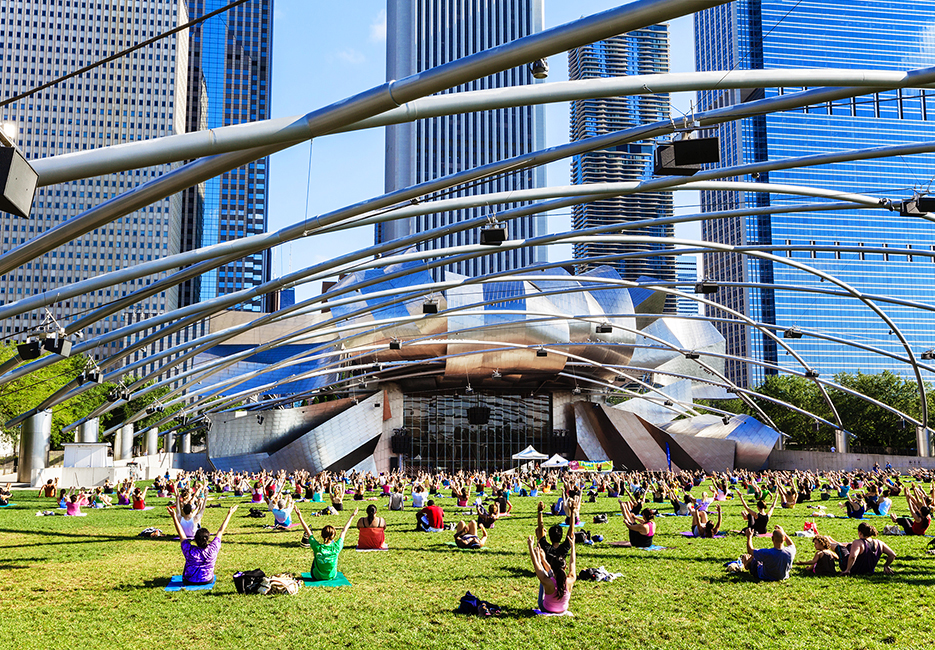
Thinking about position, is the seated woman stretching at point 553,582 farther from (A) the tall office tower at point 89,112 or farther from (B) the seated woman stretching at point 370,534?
(A) the tall office tower at point 89,112

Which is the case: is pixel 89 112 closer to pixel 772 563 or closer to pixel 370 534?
pixel 370 534

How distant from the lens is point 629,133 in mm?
14445

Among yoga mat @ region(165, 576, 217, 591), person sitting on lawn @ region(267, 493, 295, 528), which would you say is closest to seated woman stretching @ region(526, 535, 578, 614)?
yoga mat @ region(165, 576, 217, 591)

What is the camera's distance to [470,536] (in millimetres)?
16047

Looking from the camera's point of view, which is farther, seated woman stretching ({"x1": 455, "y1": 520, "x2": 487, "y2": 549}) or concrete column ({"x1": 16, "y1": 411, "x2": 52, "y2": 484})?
concrete column ({"x1": 16, "y1": 411, "x2": 52, "y2": 484})

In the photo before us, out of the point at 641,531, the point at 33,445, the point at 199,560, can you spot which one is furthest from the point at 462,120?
the point at 199,560

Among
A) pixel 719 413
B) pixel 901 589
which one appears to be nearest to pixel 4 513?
pixel 901 589

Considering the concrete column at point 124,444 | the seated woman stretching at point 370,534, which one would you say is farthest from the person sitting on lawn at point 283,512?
the concrete column at point 124,444

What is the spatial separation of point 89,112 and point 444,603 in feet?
506

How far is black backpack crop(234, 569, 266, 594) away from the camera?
36.4 ft

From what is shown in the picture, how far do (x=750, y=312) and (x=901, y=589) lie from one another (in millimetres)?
145571

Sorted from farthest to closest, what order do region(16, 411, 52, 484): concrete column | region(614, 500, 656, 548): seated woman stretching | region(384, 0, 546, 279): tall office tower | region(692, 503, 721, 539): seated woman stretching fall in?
region(384, 0, 546, 279): tall office tower < region(16, 411, 52, 484): concrete column < region(692, 503, 721, 539): seated woman stretching < region(614, 500, 656, 548): seated woman stretching

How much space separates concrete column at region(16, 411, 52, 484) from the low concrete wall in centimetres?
5169

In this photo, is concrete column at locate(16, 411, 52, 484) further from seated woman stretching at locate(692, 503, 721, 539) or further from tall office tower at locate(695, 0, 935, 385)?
tall office tower at locate(695, 0, 935, 385)
